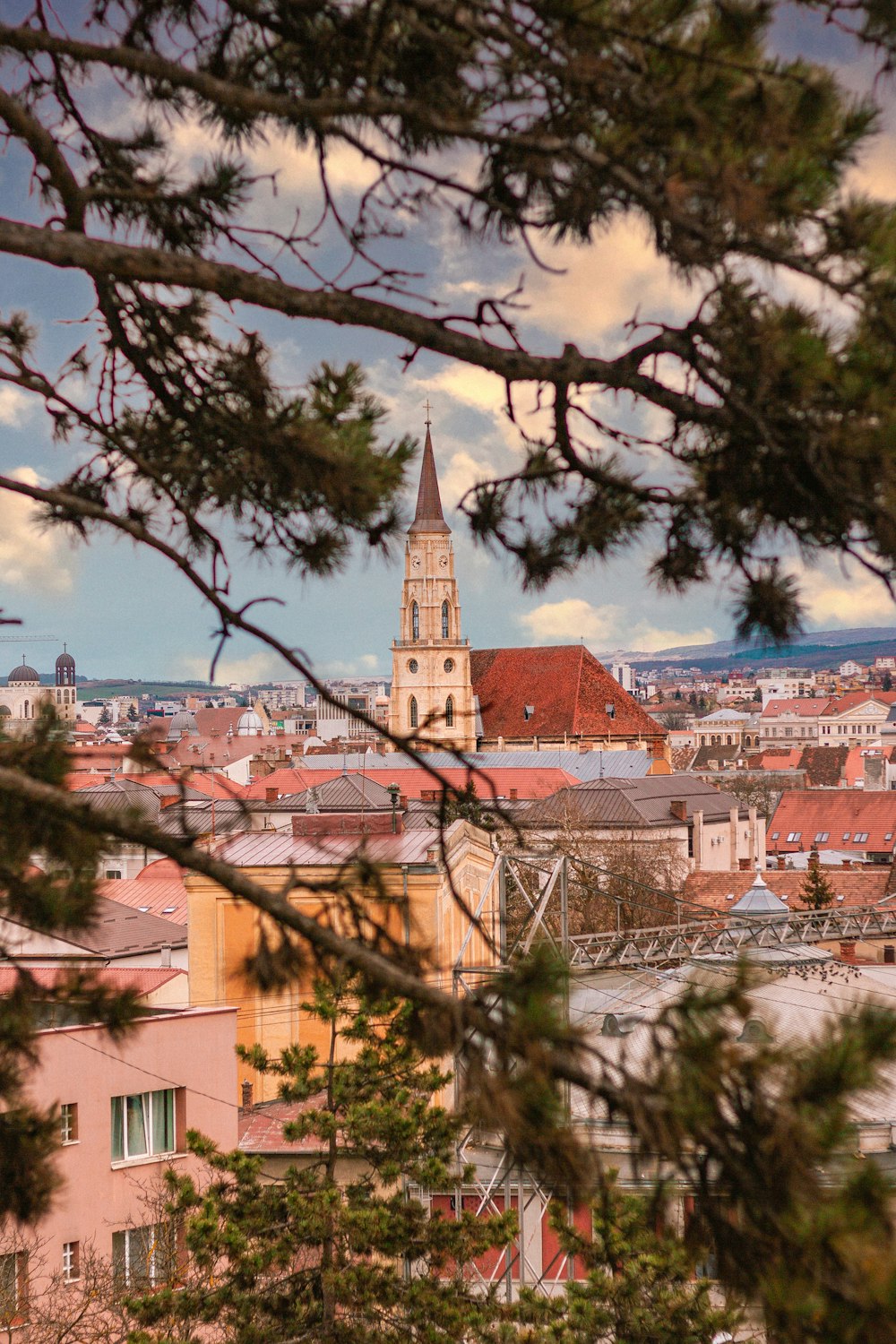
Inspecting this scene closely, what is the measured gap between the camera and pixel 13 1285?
37.8 feet

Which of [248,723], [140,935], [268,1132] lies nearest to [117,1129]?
[268,1132]

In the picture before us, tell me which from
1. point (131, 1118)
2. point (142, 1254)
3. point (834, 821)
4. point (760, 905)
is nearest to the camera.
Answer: point (142, 1254)

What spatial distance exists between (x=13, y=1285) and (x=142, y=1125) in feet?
8.71

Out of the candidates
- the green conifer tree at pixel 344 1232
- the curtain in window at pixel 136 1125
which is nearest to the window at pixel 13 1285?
the green conifer tree at pixel 344 1232

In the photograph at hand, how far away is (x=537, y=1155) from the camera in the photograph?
296 centimetres

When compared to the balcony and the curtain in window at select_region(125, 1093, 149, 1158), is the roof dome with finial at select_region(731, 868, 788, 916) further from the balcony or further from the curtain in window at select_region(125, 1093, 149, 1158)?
the balcony

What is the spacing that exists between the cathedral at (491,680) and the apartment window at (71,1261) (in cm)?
5586

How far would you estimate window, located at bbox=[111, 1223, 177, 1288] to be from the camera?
38.2 feet

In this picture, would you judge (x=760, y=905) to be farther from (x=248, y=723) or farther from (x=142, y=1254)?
(x=248, y=723)

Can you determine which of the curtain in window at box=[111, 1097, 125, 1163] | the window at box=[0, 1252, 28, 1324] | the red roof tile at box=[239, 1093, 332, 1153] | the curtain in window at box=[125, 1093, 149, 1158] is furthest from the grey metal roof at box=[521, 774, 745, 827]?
the window at box=[0, 1252, 28, 1324]

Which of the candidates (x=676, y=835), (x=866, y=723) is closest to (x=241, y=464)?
(x=676, y=835)

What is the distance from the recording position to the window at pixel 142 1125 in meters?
13.9

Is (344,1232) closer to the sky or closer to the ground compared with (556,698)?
closer to the ground

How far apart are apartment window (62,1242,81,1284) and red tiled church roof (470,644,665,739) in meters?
55.1
